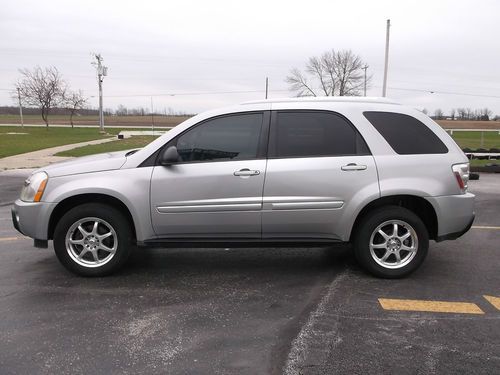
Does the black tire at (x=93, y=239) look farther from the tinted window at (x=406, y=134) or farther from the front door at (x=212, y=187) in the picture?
the tinted window at (x=406, y=134)

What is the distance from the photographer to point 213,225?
4.62 meters

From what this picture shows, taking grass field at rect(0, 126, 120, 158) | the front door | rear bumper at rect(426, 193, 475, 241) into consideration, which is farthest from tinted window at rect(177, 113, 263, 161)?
grass field at rect(0, 126, 120, 158)

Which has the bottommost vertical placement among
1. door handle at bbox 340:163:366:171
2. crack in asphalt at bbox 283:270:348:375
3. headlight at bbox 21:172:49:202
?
crack in asphalt at bbox 283:270:348:375

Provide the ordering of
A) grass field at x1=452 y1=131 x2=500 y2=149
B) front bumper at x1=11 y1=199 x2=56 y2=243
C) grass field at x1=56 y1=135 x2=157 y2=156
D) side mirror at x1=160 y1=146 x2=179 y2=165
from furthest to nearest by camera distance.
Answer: grass field at x1=452 y1=131 x2=500 y2=149 → grass field at x1=56 y1=135 x2=157 y2=156 → front bumper at x1=11 y1=199 x2=56 y2=243 → side mirror at x1=160 y1=146 x2=179 y2=165

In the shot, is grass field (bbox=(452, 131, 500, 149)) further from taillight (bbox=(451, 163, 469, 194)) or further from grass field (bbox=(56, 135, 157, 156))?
taillight (bbox=(451, 163, 469, 194))

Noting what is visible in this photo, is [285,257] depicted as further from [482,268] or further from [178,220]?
[482,268]

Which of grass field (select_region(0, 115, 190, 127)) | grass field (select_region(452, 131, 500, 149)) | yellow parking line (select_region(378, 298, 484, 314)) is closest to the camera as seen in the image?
yellow parking line (select_region(378, 298, 484, 314))

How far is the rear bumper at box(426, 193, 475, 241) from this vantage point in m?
4.66

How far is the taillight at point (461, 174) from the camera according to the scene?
15.4 feet

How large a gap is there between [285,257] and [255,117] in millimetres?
1769

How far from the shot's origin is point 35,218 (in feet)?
15.1

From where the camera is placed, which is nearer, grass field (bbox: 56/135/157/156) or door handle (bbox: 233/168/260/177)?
door handle (bbox: 233/168/260/177)

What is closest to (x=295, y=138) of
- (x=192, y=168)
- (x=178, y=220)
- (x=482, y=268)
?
(x=192, y=168)

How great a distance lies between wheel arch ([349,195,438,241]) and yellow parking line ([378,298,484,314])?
82 cm
